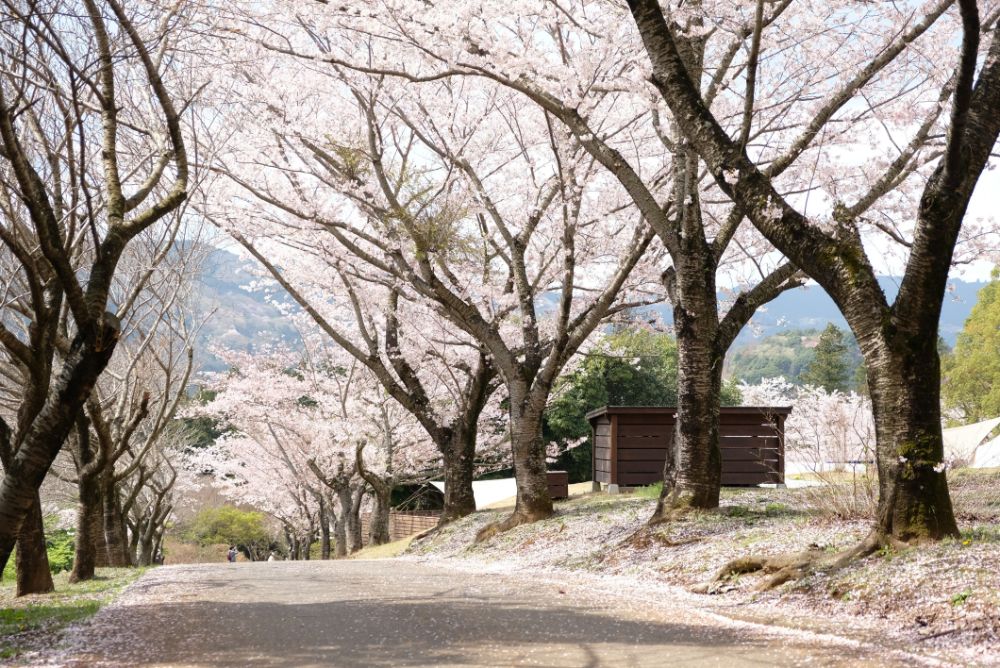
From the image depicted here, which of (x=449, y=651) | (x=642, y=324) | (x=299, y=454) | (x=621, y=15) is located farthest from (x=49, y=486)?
(x=449, y=651)

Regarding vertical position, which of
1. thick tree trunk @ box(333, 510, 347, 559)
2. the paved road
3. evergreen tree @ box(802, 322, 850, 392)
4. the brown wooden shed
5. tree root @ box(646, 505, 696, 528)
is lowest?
thick tree trunk @ box(333, 510, 347, 559)

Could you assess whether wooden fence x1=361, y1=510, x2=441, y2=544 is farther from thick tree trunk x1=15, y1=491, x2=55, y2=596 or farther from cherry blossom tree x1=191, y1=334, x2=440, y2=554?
thick tree trunk x1=15, y1=491, x2=55, y2=596

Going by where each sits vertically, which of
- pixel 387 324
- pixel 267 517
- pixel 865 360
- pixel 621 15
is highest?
pixel 621 15

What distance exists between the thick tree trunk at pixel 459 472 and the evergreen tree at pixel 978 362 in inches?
791

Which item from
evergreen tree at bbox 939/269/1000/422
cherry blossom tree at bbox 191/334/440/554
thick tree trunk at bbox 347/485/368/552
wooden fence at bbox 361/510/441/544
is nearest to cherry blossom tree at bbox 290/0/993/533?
cherry blossom tree at bbox 191/334/440/554

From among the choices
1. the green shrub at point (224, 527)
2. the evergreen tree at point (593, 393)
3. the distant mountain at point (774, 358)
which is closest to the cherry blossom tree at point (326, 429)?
the evergreen tree at point (593, 393)

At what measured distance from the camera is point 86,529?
471 inches

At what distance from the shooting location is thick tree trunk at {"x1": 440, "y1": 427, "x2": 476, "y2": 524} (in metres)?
15.6

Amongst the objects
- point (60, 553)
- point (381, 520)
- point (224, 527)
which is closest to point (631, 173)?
point (381, 520)

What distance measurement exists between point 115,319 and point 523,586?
4101mm

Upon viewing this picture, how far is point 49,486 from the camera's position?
2497 centimetres

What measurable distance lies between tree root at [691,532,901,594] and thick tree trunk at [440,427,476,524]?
870cm

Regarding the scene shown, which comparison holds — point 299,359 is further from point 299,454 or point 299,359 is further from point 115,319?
point 115,319

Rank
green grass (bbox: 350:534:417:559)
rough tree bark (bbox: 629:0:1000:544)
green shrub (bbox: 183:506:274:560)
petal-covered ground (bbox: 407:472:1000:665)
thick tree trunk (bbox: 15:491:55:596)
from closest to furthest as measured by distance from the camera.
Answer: petal-covered ground (bbox: 407:472:1000:665), rough tree bark (bbox: 629:0:1000:544), thick tree trunk (bbox: 15:491:55:596), green grass (bbox: 350:534:417:559), green shrub (bbox: 183:506:274:560)
